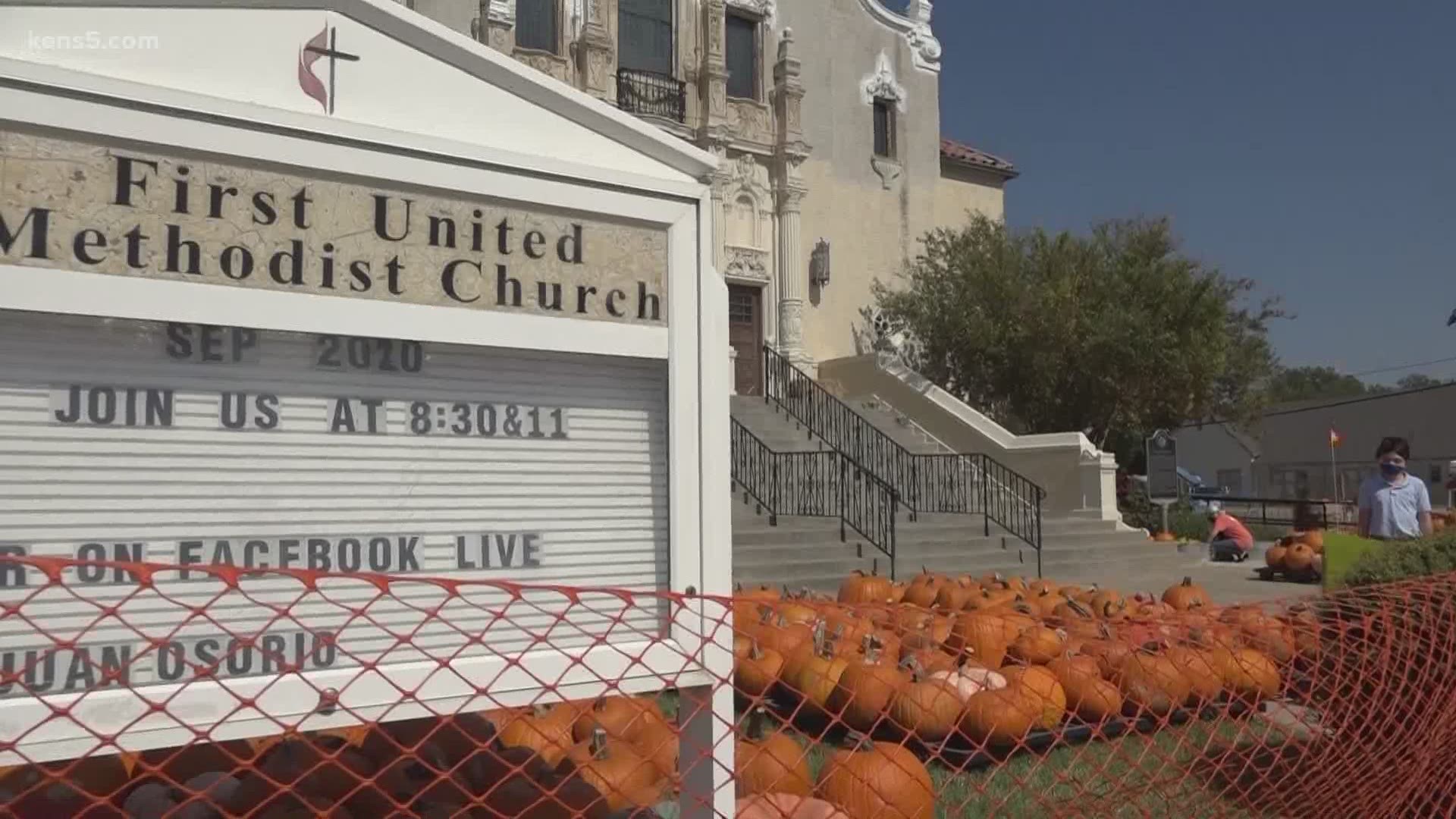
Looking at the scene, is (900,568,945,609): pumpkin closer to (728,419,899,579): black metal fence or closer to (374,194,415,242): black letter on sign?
(728,419,899,579): black metal fence

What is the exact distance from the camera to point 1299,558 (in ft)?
44.5

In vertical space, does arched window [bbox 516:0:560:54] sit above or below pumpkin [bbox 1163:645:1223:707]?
above

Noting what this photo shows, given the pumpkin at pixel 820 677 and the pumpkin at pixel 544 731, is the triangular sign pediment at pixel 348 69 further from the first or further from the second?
the pumpkin at pixel 820 677

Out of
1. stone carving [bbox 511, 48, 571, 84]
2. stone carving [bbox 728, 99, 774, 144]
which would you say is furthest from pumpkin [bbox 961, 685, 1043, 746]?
stone carving [bbox 728, 99, 774, 144]

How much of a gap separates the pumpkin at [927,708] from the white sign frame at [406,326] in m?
2.32

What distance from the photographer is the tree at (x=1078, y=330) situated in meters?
17.4

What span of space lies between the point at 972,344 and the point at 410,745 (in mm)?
16015

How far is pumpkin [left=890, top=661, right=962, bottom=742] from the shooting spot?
491cm

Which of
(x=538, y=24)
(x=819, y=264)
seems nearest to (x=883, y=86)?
(x=819, y=264)

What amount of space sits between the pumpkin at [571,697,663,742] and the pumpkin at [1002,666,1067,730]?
1658mm

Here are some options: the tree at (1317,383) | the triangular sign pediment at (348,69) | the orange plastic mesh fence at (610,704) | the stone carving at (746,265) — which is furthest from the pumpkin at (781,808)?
the tree at (1317,383)

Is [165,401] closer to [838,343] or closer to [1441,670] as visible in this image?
[1441,670]

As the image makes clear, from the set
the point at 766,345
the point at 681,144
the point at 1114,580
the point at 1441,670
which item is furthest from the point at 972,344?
the point at 681,144

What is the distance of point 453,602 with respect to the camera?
254 cm
